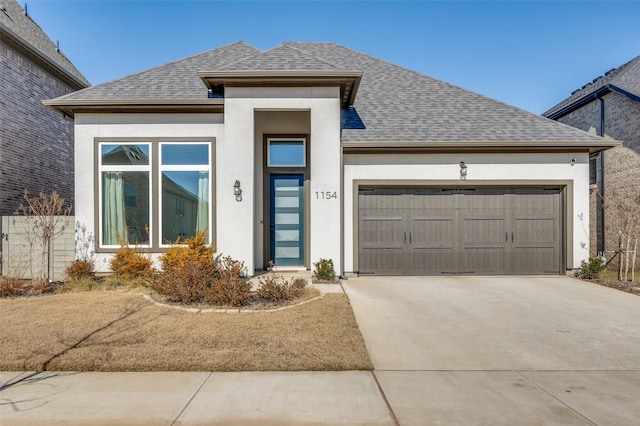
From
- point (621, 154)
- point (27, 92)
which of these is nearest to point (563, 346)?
point (621, 154)

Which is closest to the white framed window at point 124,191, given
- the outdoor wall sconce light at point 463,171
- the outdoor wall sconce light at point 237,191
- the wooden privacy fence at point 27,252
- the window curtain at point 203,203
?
the wooden privacy fence at point 27,252

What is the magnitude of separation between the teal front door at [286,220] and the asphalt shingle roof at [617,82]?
1057 centimetres

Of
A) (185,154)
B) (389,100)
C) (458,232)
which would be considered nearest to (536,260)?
(458,232)

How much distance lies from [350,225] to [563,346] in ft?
16.8

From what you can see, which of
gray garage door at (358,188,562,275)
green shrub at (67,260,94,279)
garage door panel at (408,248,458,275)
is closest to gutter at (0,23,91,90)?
green shrub at (67,260,94,279)

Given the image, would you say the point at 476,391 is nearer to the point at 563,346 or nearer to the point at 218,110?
the point at 563,346

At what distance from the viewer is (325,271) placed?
7.69 metres

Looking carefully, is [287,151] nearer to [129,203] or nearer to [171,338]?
[129,203]

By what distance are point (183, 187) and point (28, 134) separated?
21.3 ft

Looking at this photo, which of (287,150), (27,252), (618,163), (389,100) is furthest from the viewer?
(618,163)

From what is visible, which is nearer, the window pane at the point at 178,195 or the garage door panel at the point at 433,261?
the window pane at the point at 178,195

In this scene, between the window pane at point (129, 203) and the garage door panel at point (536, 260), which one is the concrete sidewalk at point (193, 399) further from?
the garage door panel at point (536, 260)

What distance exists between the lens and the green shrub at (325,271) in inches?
303

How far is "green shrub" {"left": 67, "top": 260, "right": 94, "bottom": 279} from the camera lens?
7688 millimetres
